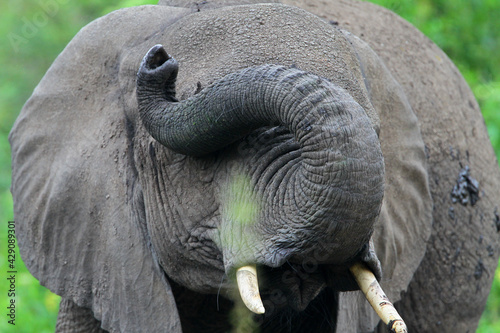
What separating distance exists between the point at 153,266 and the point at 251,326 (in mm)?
384

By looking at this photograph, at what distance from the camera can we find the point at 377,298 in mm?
2277

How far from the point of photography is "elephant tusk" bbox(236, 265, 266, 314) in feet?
7.20

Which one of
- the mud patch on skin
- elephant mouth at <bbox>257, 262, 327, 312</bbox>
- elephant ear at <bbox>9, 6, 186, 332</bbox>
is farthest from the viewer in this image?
the mud patch on skin

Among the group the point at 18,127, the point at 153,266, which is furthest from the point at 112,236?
the point at 18,127

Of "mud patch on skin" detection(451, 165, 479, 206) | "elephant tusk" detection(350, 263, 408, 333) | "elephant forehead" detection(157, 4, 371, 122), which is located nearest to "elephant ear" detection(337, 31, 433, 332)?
"mud patch on skin" detection(451, 165, 479, 206)

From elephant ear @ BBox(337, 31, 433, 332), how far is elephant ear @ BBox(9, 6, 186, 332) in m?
Result: 0.68

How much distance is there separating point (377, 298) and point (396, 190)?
109 cm

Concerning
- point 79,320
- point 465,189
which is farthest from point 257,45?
point 465,189

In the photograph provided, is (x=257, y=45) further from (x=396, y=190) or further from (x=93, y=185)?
(x=396, y=190)

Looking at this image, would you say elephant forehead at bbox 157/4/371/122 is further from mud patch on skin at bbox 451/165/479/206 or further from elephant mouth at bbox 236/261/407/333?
mud patch on skin at bbox 451/165/479/206

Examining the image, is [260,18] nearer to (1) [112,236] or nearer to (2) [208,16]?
(2) [208,16]

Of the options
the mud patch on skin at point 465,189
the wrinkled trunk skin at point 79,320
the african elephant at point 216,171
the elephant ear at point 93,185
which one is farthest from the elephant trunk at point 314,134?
the mud patch on skin at point 465,189

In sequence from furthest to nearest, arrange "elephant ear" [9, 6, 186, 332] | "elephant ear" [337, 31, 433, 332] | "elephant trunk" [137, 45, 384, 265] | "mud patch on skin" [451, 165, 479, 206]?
"mud patch on skin" [451, 165, 479, 206] < "elephant ear" [337, 31, 433, 332] < "elephant ear" [9, 6, 186, 332] < "elephant trunk" [137, 45, 384, 265]

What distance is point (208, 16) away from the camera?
2.71m
